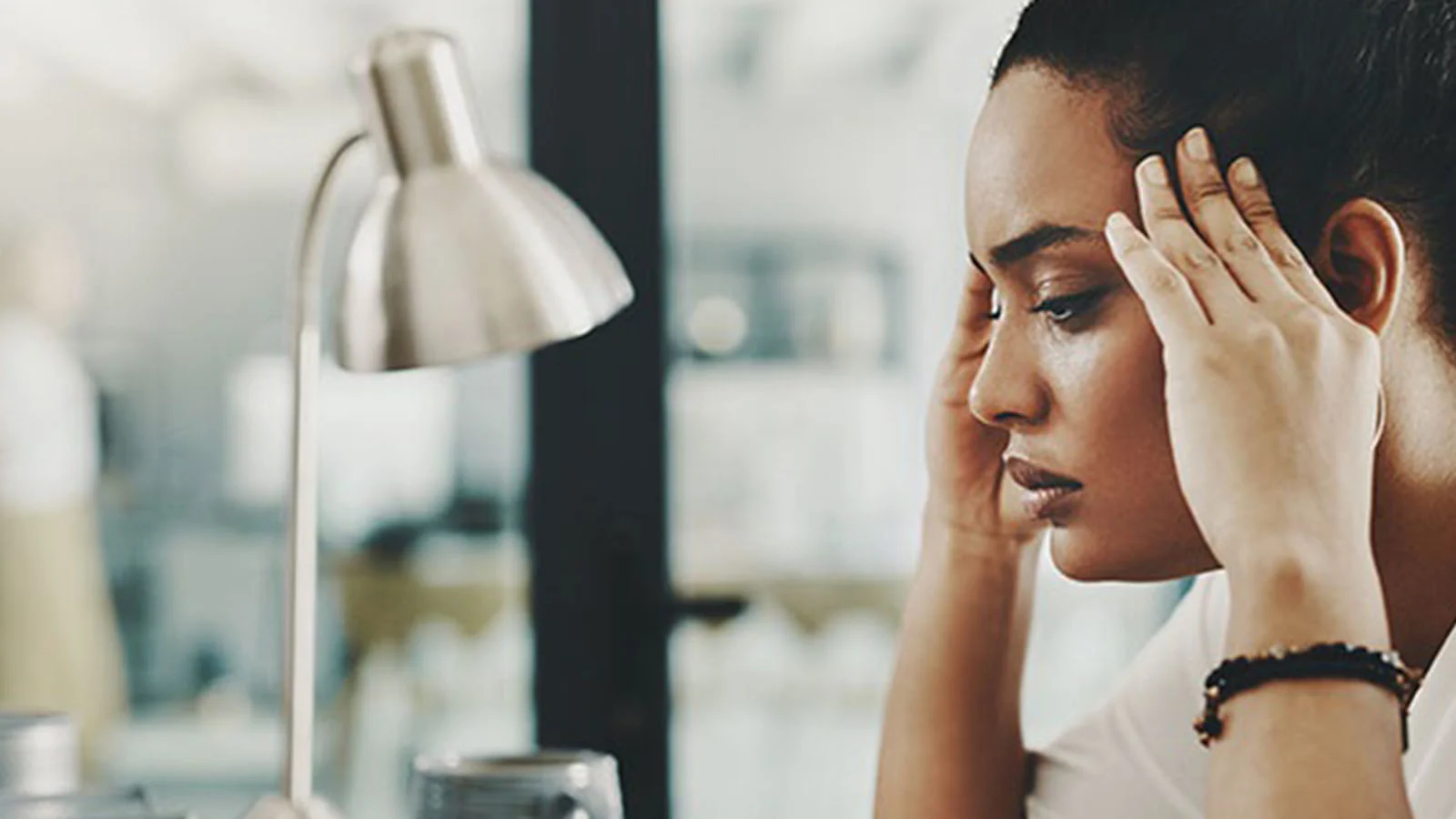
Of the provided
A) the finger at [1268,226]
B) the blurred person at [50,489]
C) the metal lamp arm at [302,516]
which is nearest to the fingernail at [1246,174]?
the finger at [1268,226]

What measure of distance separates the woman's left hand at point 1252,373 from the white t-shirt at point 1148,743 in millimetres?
331

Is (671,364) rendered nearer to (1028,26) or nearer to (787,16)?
(787,16)

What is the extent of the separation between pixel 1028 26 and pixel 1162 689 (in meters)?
0.50

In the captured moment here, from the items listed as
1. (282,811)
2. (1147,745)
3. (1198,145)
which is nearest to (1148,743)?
(1147,745)

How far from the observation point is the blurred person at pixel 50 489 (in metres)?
2.16

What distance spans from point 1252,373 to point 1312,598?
13cm

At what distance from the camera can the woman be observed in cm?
101

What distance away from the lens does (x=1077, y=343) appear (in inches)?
46.4

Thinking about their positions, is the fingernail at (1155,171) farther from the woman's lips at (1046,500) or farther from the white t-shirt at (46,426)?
the white t-shirt at (46,426)

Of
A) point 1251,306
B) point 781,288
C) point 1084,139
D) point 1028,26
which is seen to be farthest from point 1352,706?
point 781,288

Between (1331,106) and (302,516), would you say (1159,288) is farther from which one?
(302,516)

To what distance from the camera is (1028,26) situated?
124cm

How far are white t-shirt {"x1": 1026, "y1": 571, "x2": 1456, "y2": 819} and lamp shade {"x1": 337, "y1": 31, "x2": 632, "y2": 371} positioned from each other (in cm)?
48

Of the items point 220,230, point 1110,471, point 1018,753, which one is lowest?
point 1018,753
